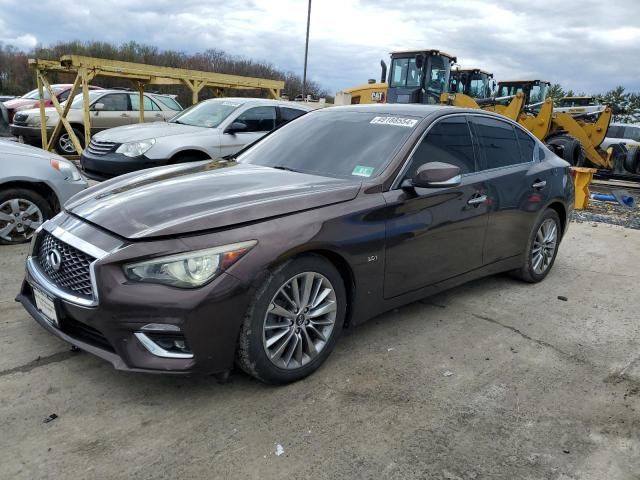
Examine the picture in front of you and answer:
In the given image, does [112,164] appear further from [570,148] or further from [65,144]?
[570,148]

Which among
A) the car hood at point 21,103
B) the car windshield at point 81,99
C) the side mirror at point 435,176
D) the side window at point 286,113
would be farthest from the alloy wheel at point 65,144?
the side mirror at point 435,176

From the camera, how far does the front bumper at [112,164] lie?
7.27 m

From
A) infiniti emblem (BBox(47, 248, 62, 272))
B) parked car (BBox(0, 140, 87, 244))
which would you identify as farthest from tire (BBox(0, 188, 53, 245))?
infiniti emblem (BBox(47, 248, 62, 272))

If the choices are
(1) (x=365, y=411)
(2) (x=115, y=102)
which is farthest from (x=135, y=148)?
(2) (x=115, y=102)

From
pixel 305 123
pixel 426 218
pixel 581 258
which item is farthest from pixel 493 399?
pixel 581 258

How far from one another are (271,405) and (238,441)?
34 cm

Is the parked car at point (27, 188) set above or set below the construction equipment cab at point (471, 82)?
below

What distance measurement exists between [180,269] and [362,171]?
149 cm

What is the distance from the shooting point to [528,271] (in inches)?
198

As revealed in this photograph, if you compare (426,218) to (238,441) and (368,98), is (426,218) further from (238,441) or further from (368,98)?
(368,98)

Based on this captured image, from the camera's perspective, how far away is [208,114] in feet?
27.8

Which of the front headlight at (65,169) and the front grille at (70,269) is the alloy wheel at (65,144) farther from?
the front grille at (70,269)

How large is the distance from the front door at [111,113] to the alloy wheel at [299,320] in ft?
39.0

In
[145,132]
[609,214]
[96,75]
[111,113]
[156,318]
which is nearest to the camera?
[156,318]
